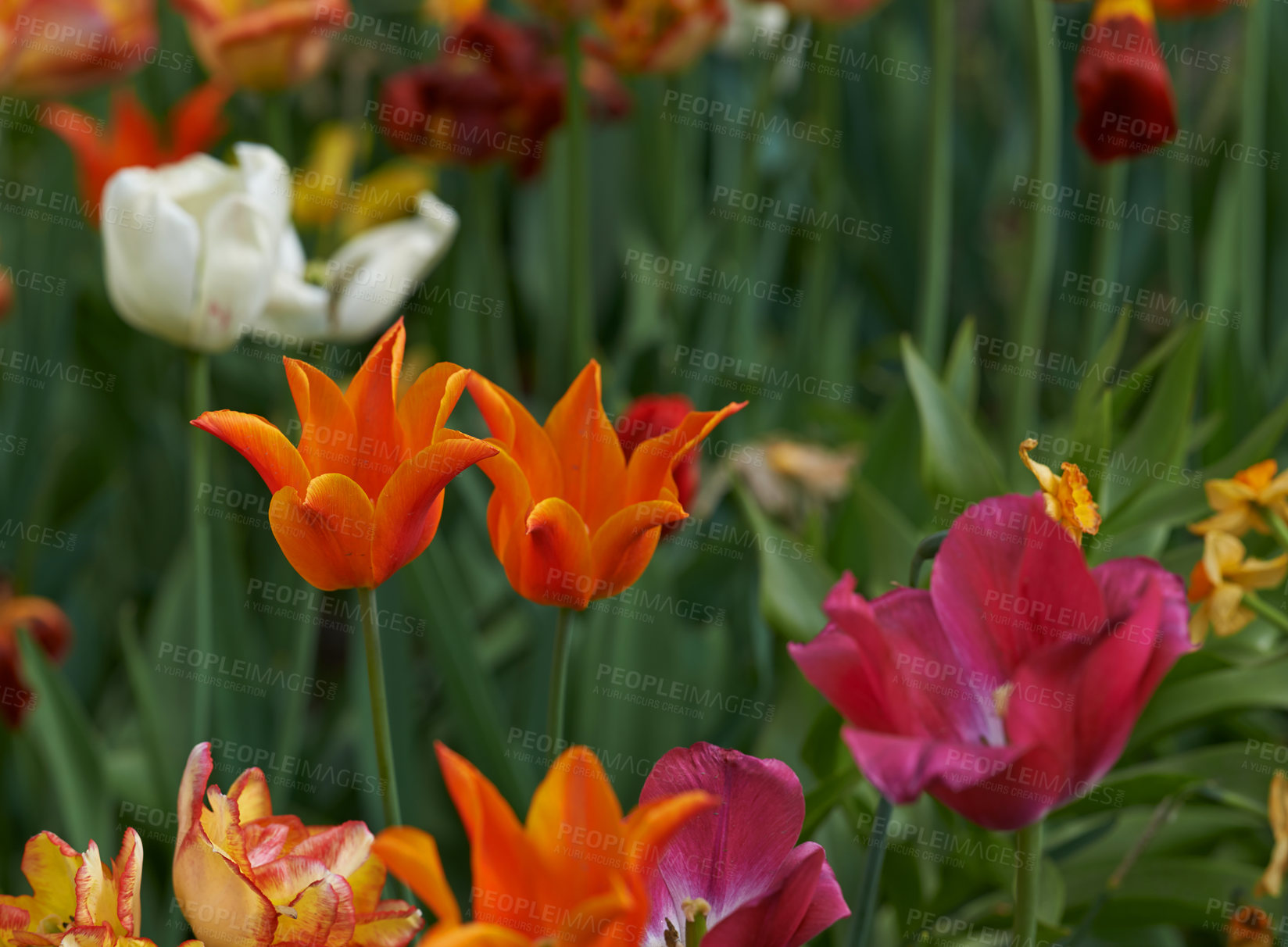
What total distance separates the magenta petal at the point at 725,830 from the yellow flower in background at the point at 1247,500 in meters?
0.26

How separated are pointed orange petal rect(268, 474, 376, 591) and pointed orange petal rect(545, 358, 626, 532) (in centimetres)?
8

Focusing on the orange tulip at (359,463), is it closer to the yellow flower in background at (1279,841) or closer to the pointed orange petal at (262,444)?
the pointed orange petal at (262,444)

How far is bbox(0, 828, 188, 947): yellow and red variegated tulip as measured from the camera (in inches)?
13.6

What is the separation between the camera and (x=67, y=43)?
4.02 ft

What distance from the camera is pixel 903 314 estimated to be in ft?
5.35

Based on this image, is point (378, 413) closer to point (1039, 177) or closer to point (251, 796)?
point (251, 796)

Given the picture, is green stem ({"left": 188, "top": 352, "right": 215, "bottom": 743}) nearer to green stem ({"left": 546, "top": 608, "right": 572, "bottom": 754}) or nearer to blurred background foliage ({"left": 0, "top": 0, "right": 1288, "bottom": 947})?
blurred background foliage ({"left": 0, "top": 0, "right": 1288, "bottom": 947})

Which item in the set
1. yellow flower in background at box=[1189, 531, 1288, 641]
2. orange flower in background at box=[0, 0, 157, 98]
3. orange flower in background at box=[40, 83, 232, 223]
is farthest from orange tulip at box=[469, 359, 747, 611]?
orange flower in background at box=[0, 0, 157, 98]

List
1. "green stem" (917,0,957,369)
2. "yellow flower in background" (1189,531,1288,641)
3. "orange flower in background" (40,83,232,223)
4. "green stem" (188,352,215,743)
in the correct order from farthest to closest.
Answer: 1. "orange flower in background" (40,83,232,223)
2. "green stem" (917,0,957,369)
3. "green stem" (188,352,215,743)
4. "yellow flower in background" (1189,531,1288,641)

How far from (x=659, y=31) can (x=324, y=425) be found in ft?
3.10

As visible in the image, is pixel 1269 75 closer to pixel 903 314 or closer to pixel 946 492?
pixel 903 314

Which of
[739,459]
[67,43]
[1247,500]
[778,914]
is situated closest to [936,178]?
[739,459]

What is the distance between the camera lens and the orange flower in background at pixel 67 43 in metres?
1.20

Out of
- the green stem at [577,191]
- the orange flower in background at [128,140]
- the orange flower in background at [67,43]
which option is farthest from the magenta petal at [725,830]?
the orange flower in background at [67,43]
